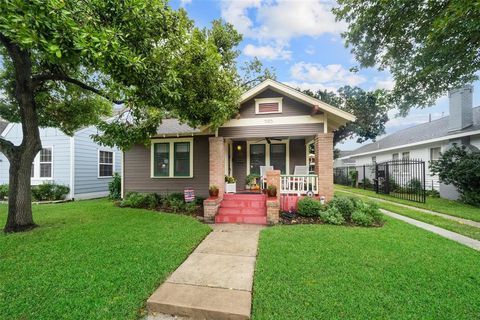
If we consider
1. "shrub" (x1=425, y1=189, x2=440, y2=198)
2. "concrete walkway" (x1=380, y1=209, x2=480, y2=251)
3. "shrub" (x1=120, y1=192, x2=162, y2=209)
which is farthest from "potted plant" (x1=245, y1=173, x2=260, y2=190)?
"shrub" (x1=425, y1=189, x2=440, y2=198)

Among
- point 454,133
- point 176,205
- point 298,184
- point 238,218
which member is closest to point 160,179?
point 176,205

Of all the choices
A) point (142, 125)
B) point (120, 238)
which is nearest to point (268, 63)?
point (142, 125)

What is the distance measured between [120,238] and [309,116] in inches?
274

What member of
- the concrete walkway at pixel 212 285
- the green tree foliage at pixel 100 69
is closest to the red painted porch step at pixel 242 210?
the concrete walkway at pixel 212 285

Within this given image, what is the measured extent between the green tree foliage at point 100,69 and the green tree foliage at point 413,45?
697 centimetres

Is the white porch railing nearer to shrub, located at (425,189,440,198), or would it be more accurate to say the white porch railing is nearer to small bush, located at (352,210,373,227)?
small bush, located at (352,210,373,227)

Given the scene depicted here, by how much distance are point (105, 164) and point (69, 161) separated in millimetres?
2183

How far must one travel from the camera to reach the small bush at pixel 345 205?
22.5 ft

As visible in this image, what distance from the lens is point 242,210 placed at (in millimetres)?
7410

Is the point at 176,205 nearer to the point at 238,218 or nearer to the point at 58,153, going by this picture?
the point at 238,218

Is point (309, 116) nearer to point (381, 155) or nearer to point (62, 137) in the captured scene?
point (62, 137)

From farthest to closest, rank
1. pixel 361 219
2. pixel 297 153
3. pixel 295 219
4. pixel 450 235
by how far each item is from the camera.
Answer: pixel 297 153 → pixel 295 219 → pixel 361 219 → pixel 450 235

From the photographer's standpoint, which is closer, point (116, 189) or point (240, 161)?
point (240, 161)

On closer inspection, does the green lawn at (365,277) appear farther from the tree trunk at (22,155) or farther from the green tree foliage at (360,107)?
the green tree foliage at (360,107)
